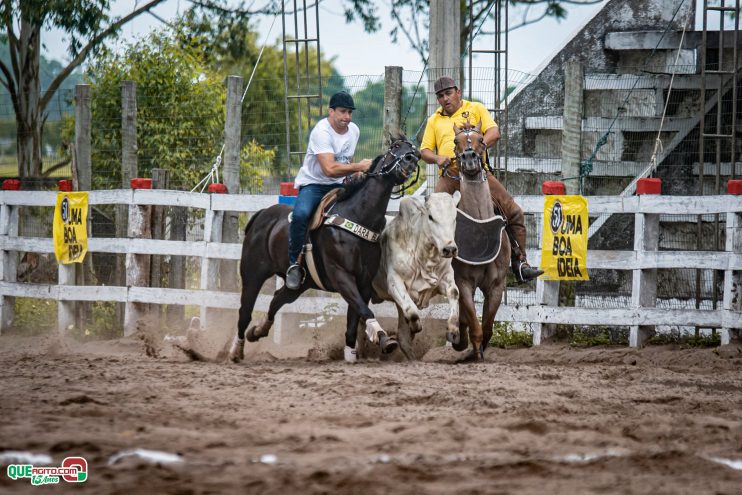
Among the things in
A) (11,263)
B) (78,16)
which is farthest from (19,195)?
(78,16)

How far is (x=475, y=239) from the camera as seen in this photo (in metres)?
9.29

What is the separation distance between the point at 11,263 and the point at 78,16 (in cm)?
795

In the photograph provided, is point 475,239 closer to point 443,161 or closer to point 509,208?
point 509,208

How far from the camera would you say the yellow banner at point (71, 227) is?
41.0 feet

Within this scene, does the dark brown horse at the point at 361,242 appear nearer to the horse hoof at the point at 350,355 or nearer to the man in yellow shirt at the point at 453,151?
the horse hoof at the point at 350,355

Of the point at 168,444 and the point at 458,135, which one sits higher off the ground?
the point at 458,135

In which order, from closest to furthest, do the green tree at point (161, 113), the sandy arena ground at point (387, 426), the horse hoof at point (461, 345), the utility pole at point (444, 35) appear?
the sandy arena ground at point (387, 426) → the horse hoof at point (461, 345) → the utility pole at point (444, 35) → the green tree at point (161, 113)

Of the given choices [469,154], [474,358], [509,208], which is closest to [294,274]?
[474,358]

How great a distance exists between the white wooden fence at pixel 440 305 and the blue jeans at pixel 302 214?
60.3 inches

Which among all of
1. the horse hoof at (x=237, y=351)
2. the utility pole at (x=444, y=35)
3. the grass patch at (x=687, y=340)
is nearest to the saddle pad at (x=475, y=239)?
the grass patch at (x=687, y=340)

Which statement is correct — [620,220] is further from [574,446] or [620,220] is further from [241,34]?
[241,34]

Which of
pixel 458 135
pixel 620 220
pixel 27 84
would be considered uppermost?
pixel 27 84

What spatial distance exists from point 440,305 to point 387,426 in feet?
16.9

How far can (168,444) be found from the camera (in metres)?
5.19
